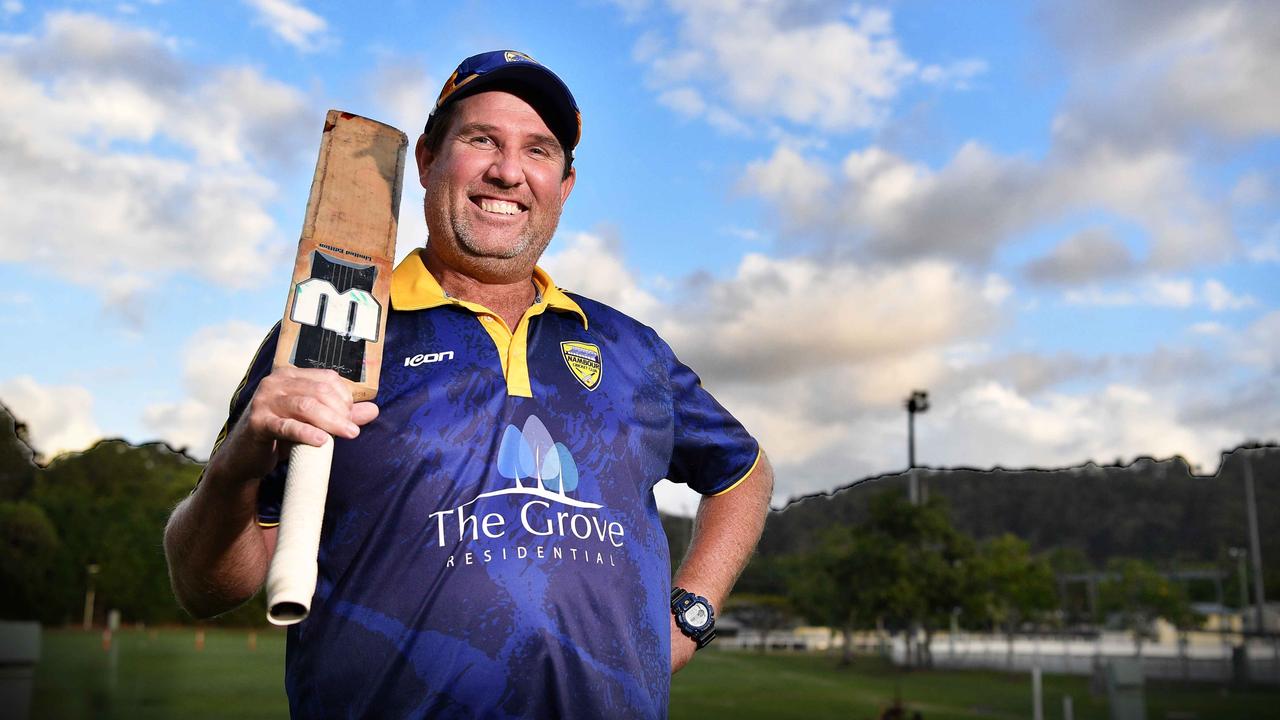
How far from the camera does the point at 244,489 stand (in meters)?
2.18

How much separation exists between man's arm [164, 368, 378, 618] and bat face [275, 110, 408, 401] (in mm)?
207

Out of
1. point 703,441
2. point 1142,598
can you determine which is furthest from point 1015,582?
point 703,441

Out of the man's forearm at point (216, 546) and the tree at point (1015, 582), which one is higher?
the tree at point (1015, 582)

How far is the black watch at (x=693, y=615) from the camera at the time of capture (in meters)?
2.81

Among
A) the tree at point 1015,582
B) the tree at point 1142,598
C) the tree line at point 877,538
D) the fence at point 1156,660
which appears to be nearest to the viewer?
the fence at point 1156,660

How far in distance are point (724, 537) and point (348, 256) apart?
135cm

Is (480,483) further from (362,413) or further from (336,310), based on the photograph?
(336,310)

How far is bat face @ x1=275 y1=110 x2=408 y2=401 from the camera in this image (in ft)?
7.42

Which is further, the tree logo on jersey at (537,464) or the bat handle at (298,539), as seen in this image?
the tree logo on jersey at (537,464)

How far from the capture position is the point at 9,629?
7953 millimetres

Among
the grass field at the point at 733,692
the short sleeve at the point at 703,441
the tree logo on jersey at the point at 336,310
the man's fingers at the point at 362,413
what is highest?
A: the tree logo on jersey at the point at 336,310

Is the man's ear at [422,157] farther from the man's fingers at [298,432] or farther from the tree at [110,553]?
the tree at [110,553]

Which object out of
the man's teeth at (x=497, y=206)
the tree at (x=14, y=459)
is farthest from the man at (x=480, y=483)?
the tree at (x=14, y=459)

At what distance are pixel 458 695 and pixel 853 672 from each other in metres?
40.1
